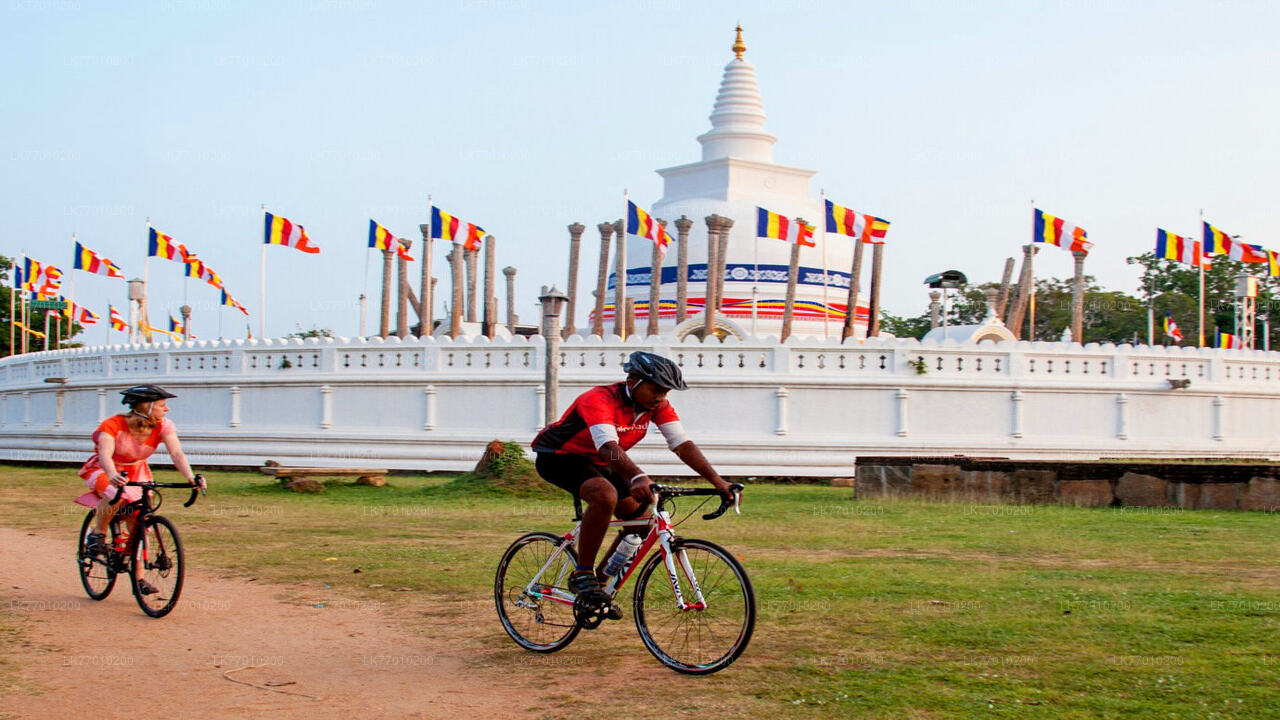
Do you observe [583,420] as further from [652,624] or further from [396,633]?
[396,633]

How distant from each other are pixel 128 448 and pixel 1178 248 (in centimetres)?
2393

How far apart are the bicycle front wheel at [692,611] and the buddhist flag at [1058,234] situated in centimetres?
2228

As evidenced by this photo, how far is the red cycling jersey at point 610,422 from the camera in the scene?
6.52m

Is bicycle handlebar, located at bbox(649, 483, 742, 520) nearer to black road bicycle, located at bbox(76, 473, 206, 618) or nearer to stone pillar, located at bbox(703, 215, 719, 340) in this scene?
black road bicycle, located at bbox(76, 473, 206, 618)

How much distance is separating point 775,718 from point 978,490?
1176 centimetres

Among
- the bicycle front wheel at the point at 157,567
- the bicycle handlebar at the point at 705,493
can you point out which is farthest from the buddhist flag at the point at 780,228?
the bicycle handlebar at the point at 705,493

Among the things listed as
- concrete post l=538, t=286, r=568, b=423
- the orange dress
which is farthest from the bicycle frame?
concrete post l=538, t=286, r=568, b=423

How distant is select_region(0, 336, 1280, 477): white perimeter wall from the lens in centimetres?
2211

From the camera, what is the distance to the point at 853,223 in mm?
27203

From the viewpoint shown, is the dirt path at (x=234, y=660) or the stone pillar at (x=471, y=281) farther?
the stone pillar at (x=471, y=281)

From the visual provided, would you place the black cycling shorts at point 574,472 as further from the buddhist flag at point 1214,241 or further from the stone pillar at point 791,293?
the buddhist flag at point 1214,241

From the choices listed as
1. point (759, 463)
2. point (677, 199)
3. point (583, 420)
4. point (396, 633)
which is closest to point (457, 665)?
point (396, 633)

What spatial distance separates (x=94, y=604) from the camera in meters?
8.74

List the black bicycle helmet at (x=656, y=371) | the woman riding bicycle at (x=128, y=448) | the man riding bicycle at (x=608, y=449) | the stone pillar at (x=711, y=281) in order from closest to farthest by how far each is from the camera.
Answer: the man riding bicycle at (x=608, y=449) → the black bicycle helmet at (x=656, y=371) → the woman riding bicycle at (x=128, y=448) → the stone pillar at (x=711, y=281)
